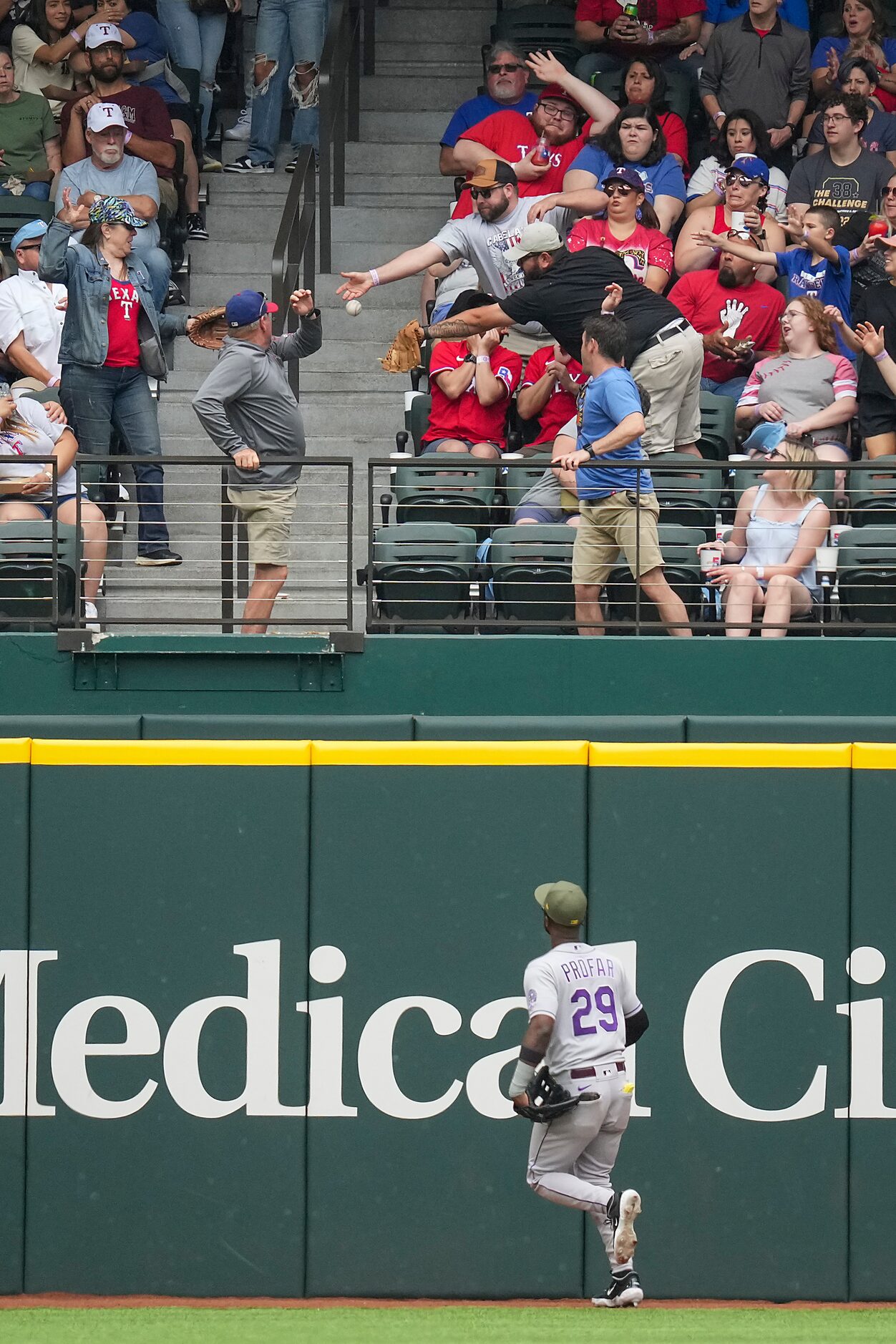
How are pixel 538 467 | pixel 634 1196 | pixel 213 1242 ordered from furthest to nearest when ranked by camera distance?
pixel 538 467 → pixel 213 1242 → pixel 634 1196

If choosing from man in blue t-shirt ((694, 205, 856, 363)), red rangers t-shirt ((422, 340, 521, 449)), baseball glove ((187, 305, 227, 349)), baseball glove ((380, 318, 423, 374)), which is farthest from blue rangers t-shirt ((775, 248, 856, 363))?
baseball glove ((187, 305, 227, 349))

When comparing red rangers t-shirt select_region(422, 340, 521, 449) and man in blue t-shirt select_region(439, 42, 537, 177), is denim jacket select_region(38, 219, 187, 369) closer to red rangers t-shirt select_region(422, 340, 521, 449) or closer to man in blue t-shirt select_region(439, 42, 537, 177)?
red rangers t-shirt select_region(422, 340, 521, 449)

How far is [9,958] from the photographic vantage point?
7.24 meters

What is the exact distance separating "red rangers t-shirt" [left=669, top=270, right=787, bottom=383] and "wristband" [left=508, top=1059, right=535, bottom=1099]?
6325mm

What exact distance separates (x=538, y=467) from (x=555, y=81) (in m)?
4.37

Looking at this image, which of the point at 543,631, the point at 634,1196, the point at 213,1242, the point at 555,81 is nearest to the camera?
the point at 634,1196

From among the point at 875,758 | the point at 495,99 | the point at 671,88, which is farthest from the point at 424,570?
the point at 671,88

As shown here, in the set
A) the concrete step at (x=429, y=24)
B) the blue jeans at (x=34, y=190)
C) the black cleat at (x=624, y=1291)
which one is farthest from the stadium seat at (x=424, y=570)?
the concrete step at (x=429, y=24)

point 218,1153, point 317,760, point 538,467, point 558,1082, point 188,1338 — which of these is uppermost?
point 538,467

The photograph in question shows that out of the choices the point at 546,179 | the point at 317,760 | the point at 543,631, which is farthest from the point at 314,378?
the point at 317,760

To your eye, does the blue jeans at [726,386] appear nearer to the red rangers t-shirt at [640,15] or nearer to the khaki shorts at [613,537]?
the khaki shorts at [613,537]

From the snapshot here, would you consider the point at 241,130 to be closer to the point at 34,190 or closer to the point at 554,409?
the point at 34,190

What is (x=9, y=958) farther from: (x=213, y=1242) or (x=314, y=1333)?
(x=314, y=1333)

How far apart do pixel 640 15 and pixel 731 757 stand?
343 inches
